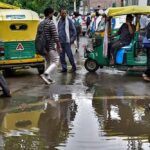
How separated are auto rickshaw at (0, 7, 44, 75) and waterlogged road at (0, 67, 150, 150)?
0.71 m

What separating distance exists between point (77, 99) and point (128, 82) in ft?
8.38

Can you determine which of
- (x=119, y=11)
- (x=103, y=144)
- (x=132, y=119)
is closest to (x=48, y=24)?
(x=119, y=11)

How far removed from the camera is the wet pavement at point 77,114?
648cm

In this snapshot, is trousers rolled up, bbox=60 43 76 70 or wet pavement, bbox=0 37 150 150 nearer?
wet pavement, bbox=0 37 150 150

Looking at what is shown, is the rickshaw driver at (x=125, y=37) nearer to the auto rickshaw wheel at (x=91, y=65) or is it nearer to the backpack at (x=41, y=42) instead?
the auto rickshaw wheel at (x=91, y=65)

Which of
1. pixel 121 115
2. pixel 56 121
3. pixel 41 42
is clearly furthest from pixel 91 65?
pixel 56 121

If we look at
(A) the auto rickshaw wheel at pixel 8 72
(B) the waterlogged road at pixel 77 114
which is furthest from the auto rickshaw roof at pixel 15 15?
(B) the waterlogged road at pixel 77 114

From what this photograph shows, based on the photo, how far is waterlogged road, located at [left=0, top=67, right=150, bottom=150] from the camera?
648 cm

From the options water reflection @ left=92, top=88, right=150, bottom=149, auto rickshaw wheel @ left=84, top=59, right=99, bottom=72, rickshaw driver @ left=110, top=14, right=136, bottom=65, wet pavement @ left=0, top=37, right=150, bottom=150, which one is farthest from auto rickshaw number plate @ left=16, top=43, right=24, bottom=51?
water reflection @ left=92, top=88, right=150, bottom=149

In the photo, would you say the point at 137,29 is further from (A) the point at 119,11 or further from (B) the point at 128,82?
(B) the point at 128,82

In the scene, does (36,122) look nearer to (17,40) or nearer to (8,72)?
(17,40)

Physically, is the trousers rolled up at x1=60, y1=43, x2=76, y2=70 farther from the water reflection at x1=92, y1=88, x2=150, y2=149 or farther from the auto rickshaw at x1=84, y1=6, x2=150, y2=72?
the water reflection at x1=92, y1=88, x2=150, y2=149

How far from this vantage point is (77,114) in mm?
8195

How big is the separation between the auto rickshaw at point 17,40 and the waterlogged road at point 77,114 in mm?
710
